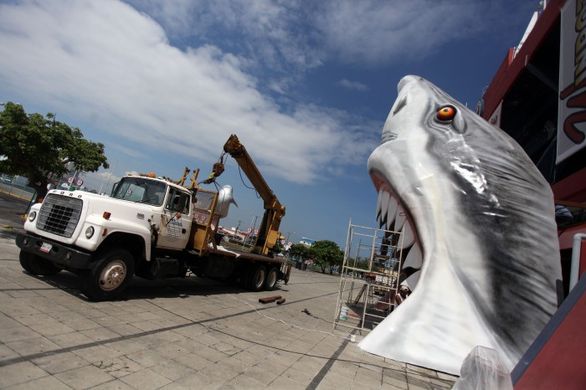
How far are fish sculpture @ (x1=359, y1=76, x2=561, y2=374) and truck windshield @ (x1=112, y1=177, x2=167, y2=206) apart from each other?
508 cm

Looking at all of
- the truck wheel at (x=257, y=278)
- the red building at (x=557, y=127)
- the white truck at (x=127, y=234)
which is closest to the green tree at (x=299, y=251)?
the red building at (x=557, y=127)

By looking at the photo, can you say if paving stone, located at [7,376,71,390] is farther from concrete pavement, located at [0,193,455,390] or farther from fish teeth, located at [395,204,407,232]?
fish teeth, located at [395,204,407,232]

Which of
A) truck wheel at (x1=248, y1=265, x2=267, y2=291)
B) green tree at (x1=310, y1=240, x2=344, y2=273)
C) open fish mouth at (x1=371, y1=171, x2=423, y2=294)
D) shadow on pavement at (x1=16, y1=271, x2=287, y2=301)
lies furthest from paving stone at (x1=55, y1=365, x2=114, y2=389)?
green tree at (x1=310, y1=240, x2=344, y2=273)

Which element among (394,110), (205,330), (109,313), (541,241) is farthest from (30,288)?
(541,241)

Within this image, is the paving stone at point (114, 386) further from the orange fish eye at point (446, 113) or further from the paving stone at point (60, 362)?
the orange fish eye at point (446, 113)

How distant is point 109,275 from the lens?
6109mm

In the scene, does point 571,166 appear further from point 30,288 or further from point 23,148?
point 23,148

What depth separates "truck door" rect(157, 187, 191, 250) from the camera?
740cm

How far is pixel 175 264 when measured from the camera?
25.1ft

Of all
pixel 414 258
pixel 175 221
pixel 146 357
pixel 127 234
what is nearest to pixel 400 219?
pixel 414 258

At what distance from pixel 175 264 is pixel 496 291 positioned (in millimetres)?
6233

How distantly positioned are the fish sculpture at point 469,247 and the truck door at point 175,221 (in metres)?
4.97

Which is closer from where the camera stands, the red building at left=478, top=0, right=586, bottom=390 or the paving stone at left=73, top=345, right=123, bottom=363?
the red building at left=478, top=0, right=586, bottom=390

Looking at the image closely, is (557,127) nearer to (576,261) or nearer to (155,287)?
(576,261)
